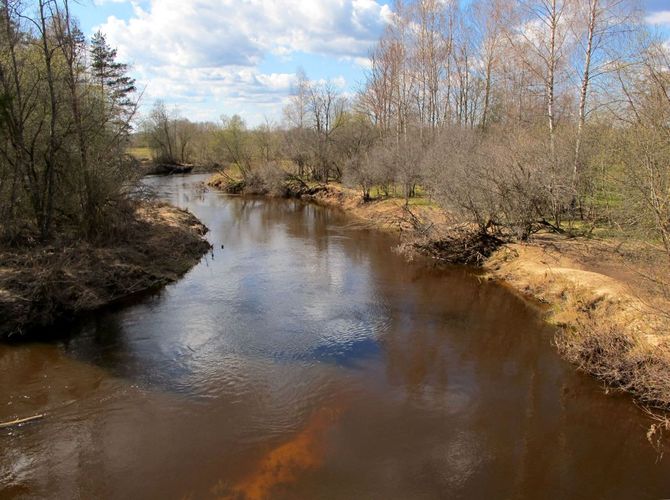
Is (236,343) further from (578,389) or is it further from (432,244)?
(432,244)

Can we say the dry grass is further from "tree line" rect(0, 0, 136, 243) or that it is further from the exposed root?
"tree line" rect(0, 0, 136, 243)

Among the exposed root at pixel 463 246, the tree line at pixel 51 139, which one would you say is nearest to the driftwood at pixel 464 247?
the exposed root at pixel 463 246

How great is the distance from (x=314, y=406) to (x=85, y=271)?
33.1 feet

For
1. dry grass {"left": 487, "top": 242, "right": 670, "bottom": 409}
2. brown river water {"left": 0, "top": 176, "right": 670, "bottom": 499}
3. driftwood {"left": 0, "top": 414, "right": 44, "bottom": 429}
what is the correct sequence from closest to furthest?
1. brown river water {"left": 0, "top": 176, "right": 670, "bottom": 499}
2. driftwood {"left": 0, "top": 414, "right": 44, "bottom": 429}
3. dry grass {"left": 487, "top": 242, "right": 670, "bottom": 409}

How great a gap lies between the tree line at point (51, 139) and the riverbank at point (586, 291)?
12813mm

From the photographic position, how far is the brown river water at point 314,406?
762cm

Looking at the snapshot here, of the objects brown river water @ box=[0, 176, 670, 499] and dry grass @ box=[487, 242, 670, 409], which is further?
dry grass @ box=[487, 242, 670, 409]

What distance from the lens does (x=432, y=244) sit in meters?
20.5

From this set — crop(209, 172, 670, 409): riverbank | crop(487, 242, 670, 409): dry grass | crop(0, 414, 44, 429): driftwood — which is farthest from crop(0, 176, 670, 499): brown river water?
crop(209, 172, 670, 409): riverbank

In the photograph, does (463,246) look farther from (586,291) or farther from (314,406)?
(314,406)

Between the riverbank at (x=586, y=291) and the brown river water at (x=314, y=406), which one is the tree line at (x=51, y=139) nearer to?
the brown river water at (x=314, y=406)

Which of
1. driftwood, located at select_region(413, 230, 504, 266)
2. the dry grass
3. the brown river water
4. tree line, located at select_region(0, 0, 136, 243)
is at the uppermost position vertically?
tree line, located at select_region(0, 0, 136, 243)

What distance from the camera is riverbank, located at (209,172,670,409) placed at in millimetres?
9914

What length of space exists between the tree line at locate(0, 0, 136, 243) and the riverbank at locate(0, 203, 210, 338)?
4.07 ft
